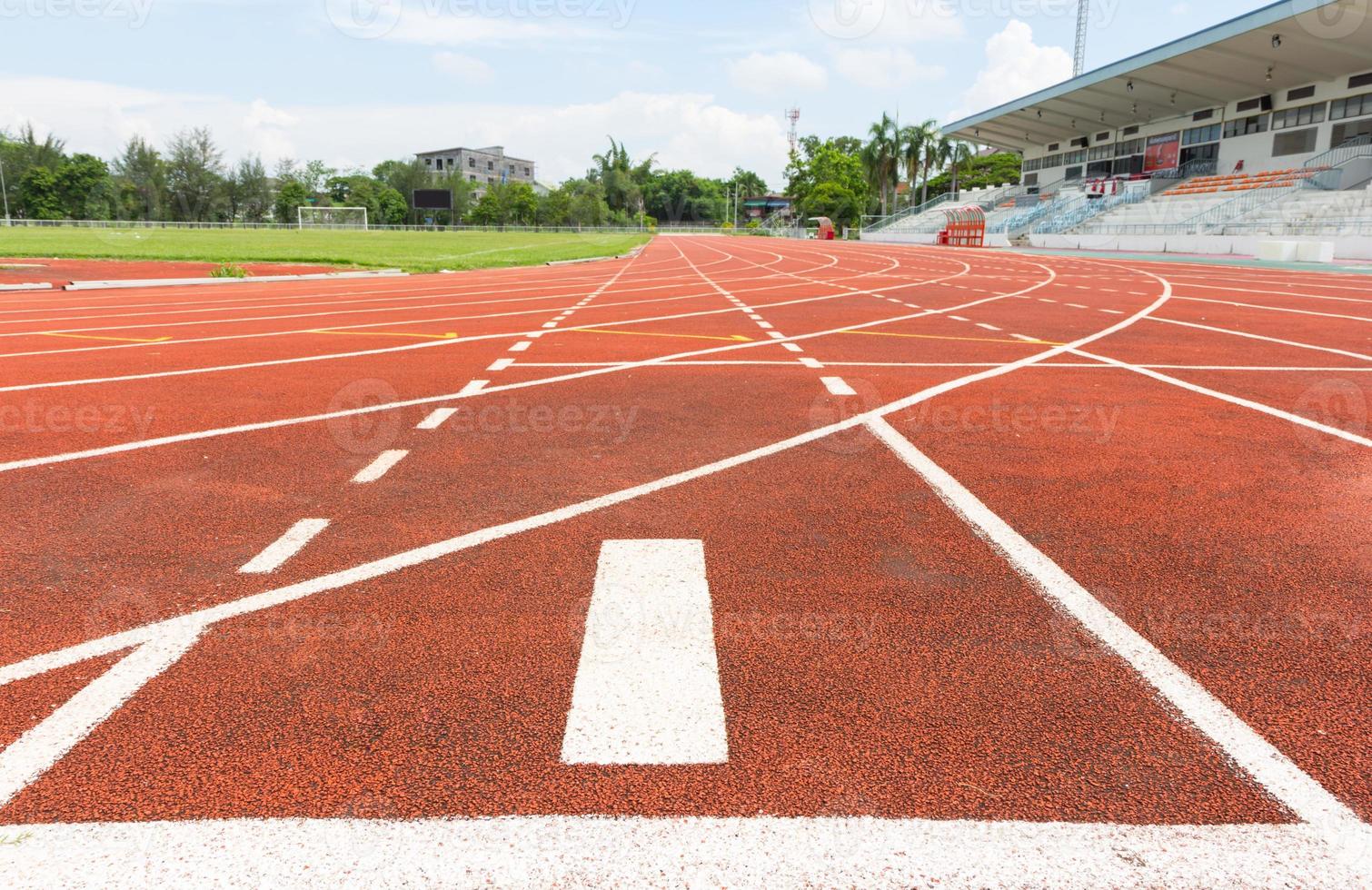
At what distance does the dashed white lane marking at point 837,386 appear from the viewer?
7.42m

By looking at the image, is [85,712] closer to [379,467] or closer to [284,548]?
[284,548]

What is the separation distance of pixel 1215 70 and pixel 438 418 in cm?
5497

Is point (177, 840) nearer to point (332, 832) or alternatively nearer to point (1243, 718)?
point (332, 832)

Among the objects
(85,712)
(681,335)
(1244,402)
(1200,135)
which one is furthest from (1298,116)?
(85,712)

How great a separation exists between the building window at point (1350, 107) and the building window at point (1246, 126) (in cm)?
503

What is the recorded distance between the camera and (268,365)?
8836 mm

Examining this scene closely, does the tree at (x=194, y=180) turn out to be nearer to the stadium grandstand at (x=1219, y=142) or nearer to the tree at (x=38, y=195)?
the tree at (x=38, y=195)

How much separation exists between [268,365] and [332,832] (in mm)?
7729

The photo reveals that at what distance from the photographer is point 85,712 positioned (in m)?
2.56

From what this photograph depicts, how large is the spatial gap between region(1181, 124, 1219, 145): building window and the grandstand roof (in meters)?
1.31

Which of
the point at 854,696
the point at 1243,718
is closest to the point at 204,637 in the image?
the point at 854,696

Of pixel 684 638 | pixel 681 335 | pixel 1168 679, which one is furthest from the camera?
pixel 681 335

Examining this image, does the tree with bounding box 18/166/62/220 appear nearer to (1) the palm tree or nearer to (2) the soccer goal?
(2) the soccer goal

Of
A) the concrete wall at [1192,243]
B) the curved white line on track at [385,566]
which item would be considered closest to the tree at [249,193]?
the concrete wall at [1192,243]
